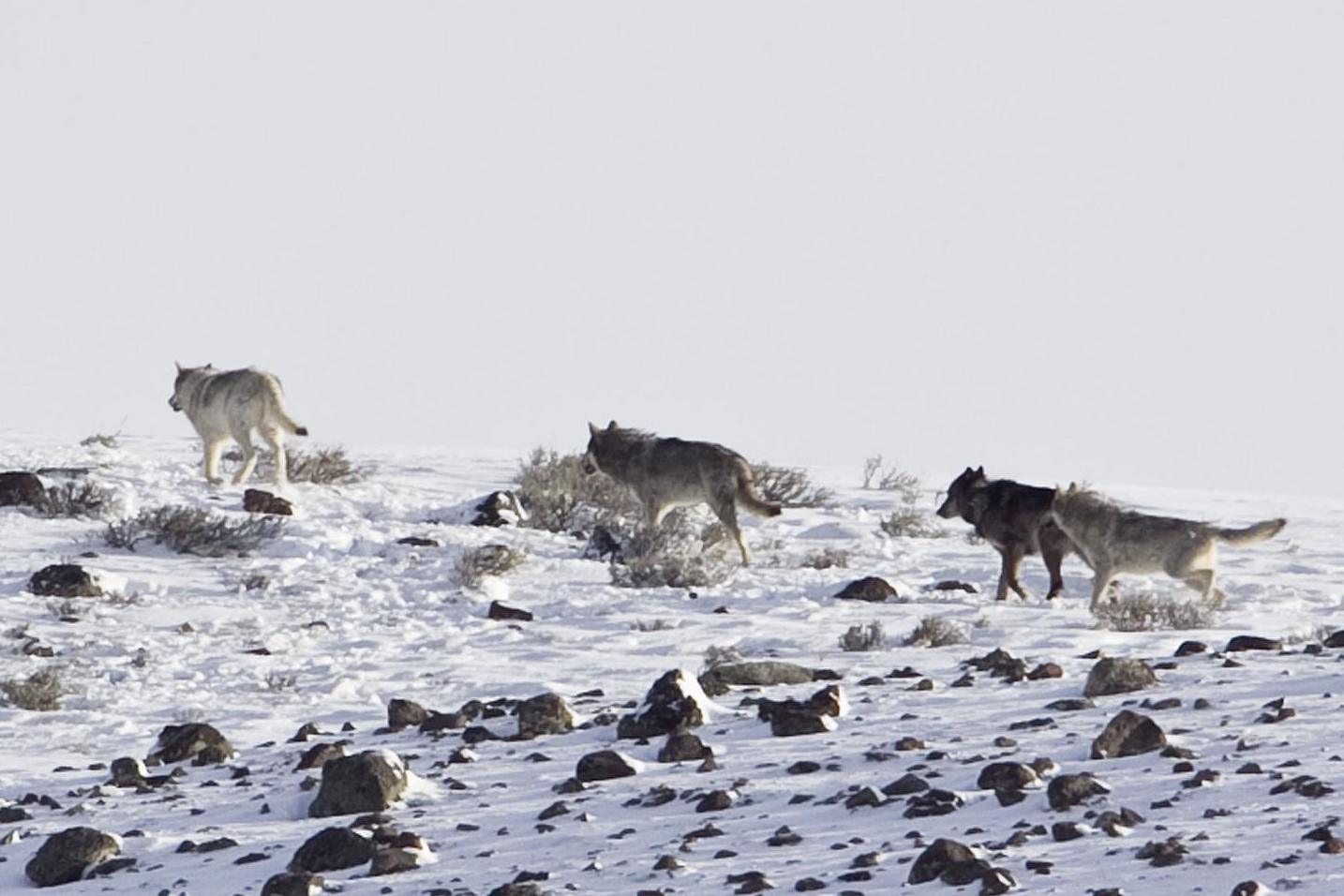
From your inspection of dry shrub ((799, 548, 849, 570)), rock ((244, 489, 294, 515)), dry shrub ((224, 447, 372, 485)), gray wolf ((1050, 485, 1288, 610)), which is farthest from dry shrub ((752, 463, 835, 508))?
gray wolf ((1050, 485, 1288, 610))

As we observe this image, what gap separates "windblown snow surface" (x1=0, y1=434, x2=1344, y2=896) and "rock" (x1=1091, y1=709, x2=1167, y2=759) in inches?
4.8

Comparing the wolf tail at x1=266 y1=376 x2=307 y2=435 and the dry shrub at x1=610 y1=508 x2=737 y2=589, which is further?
the wolf tail at x1=266 y1=376 x2=307 y2=435

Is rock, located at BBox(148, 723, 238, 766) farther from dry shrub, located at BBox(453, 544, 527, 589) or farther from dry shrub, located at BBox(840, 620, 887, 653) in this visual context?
dry shrub, located at BBox(453, 544, 527, 589)

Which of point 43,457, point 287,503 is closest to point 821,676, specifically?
point 287,503

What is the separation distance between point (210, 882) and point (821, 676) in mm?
4274

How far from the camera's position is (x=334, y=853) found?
667cm

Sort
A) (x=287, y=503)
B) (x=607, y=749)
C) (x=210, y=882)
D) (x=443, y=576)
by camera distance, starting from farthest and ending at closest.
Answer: (x=287, y=503) < (x=443, y=576) < (x=607, y=749) < (x=210, y=882)

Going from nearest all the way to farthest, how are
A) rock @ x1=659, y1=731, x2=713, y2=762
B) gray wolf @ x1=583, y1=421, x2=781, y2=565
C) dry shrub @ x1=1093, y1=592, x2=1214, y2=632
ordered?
1. rock @ x1=659, y1=731, x2=713, y2=762
2. dry shrub @ x1=1093, y1=592, x2=1214, y2=632
3. gray wolf @ x1=583, y1=421, x2=781, y2=565

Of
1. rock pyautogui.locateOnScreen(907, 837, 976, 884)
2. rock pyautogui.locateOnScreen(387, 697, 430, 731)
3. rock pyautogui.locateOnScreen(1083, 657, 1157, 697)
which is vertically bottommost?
rock pyautogui.locateOnScreen(387, 697, 430, 731)

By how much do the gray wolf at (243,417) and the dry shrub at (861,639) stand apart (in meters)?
8.04

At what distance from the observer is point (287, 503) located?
17.8 meters

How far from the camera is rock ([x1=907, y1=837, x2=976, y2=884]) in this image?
5.69 metres

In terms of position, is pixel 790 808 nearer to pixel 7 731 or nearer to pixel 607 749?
pixel 607 749

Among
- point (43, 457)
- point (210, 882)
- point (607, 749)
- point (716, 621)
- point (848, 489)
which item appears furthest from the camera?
point (848, 489)
